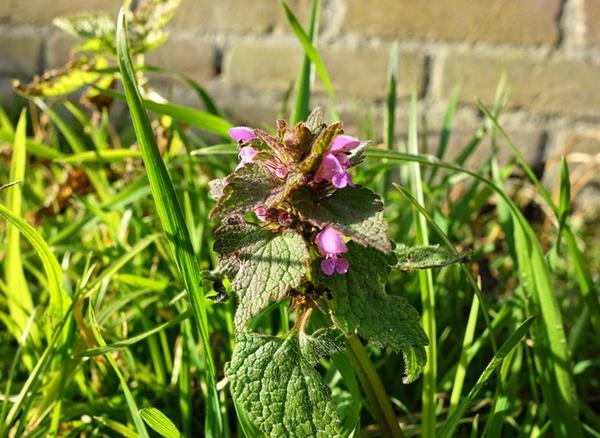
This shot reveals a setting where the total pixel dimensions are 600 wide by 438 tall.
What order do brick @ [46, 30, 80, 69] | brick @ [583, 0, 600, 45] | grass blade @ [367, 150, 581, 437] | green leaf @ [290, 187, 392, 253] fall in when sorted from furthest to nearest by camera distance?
brick @ [46, 30, 80, 69], brick @ [583, 0, 600, 45], grass blade @ [367, 150, 581, 437], green leaf @ [290, 187, 392, 253]

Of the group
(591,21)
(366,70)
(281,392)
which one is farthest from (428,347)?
(591,21)

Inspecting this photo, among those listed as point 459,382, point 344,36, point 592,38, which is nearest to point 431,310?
point 459,382

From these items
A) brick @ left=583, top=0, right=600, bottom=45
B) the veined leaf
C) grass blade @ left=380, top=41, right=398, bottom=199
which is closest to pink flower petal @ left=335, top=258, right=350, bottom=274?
grass blade @ left=380, top=41, right=398, bottom=199

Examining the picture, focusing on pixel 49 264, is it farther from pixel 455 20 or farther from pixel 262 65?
pixel 455 20

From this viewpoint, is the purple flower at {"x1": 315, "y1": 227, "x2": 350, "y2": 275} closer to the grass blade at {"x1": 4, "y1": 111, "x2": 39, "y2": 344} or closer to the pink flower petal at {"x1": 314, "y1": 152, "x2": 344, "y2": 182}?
the pink flower petal at {"x1": 314, "y1": 152, "x2": 344, "y2": 182}

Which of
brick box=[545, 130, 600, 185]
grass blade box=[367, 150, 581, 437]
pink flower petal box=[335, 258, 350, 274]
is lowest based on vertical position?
brick box=[545, 130, 600, 185]

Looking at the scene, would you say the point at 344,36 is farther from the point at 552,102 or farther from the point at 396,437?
the point at 396,437

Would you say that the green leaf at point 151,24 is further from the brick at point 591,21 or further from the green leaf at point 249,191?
the brick at point 591,21
